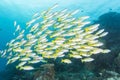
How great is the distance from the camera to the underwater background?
45.1ft

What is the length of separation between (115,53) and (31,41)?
7.11 metres

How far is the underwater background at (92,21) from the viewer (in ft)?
45.1

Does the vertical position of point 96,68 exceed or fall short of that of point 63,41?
it falls short

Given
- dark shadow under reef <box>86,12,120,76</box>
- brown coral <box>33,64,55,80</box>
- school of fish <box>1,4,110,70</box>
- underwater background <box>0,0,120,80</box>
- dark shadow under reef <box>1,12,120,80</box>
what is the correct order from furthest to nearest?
1. dark shadow under reef <box>86,12,120,76</box>
2. underwater background <box>0,0,120,80</box>
3. dark shadow under reef <box>1,12,120,80</box>
4. brown coral <box>33,64,55,80</box>
5. school of fish <box>1,4,110,70</box>

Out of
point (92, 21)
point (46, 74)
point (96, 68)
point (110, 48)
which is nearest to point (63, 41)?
point (46, 74)

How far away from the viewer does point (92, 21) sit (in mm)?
35125

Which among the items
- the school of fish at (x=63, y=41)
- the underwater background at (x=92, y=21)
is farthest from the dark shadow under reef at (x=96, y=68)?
the school of fish at (x=63, y=41)

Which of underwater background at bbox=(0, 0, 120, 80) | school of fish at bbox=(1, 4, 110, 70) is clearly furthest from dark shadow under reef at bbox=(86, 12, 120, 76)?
school of fish at bbox=(1, 4, 110, 70)

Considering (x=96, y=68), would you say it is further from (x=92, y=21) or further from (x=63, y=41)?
(x=92, y=21)

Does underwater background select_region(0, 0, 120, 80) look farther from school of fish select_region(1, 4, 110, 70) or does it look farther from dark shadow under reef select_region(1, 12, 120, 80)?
school of fish select_region(1, 4, 110, 70)

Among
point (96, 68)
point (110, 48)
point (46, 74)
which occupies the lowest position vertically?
point (96, 68)

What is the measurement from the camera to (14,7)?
32750 mm

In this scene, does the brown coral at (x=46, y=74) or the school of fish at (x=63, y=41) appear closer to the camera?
the school of fish at (x=63, y=41)

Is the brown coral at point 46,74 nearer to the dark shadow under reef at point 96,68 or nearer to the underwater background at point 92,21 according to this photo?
the dark shadow under reef at point 96,68
